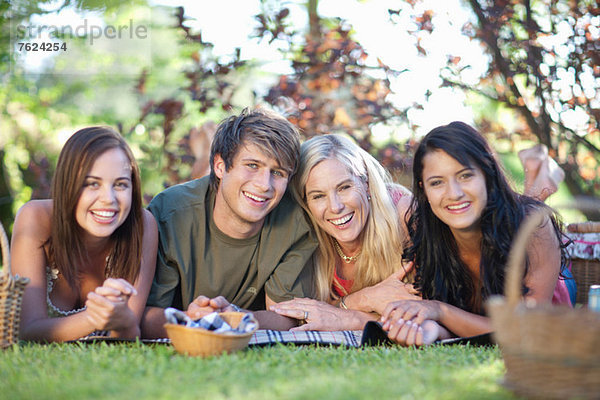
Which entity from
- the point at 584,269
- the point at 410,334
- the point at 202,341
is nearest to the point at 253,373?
the point at 202,341

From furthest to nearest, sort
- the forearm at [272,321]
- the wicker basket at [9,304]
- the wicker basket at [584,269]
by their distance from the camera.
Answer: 1. the wicker basket at [584,269]
2. the forearm at [272,321]
3. the wicker basket at [9,304]

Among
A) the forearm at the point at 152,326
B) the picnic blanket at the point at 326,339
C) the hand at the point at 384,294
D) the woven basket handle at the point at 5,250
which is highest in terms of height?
the woven basket handle at the point at 5,250

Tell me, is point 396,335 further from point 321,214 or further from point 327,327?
point 321,214

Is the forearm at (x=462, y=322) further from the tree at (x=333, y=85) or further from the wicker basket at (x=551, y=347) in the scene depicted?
the tree at (x=333, y=85)

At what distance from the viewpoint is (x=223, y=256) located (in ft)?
15.5

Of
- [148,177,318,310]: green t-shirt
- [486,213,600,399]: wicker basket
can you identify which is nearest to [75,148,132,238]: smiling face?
[148,177,318,310]: green t-shirt

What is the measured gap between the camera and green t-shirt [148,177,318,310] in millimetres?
4613

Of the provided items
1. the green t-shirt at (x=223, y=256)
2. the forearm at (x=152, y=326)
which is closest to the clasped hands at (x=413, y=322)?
the green t-shirt at (x=223, y=256)

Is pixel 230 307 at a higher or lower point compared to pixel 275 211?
lower

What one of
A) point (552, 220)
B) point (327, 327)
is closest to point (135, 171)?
point (327, 327)

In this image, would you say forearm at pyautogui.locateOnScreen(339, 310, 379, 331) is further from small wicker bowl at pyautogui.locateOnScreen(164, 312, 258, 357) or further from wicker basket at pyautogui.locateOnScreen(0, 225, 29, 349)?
wicker basket at pyautogui.locateOnScreen(0, 225, 29, 349)

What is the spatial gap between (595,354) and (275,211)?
296 cm

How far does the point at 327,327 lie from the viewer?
4391 millimetres

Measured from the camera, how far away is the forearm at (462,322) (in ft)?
13.7
